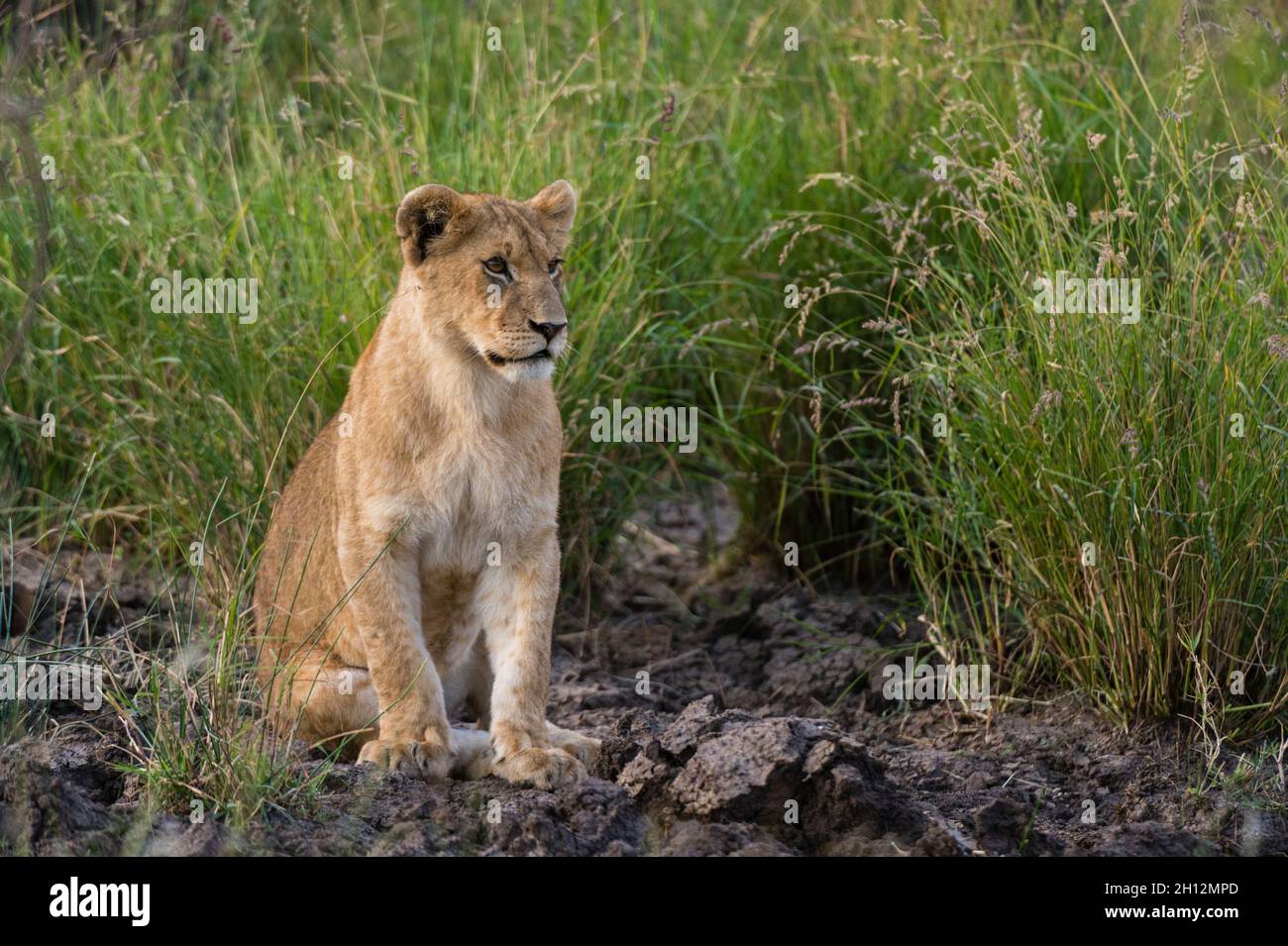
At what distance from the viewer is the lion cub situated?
4.97m

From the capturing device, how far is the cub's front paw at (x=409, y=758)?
4.84 m

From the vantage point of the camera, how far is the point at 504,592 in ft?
16.8

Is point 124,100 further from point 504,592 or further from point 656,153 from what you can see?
point 504,592

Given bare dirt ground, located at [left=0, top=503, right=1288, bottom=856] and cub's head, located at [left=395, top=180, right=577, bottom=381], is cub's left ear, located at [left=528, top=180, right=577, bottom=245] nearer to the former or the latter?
cub's head, located at [left=395, top=180, right=577, bottom=381]

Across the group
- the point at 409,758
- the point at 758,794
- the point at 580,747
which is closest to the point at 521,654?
the point at 580,747

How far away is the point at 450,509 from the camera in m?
5.04

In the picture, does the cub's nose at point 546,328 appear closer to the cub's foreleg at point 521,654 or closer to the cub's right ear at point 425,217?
the cub's right ear at point 425,217

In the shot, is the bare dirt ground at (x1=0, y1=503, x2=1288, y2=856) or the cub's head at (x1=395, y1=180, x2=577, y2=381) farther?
the cub's head at (x1=395, y1=180, x2=577, y2=381)

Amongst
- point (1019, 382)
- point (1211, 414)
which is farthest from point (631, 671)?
point (1211, 414)

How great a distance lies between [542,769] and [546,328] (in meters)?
1.27

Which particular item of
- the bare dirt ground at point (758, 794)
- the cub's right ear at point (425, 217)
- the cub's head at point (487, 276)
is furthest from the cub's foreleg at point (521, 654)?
the cub's right ear at point (425, 217)

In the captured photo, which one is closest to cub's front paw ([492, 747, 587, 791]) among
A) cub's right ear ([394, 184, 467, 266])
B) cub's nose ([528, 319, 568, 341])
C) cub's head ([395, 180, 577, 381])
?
cub's head ([395, 180, 577, 381])

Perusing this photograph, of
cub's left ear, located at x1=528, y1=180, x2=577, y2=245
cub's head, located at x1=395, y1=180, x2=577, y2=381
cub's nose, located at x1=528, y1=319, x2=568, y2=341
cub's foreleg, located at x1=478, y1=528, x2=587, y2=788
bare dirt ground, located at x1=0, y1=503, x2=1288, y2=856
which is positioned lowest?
bare dirt ground, located at x1=0, y1=503, x2=1288, y2=856

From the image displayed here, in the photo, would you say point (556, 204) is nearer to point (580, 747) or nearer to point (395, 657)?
point (395, 657)
